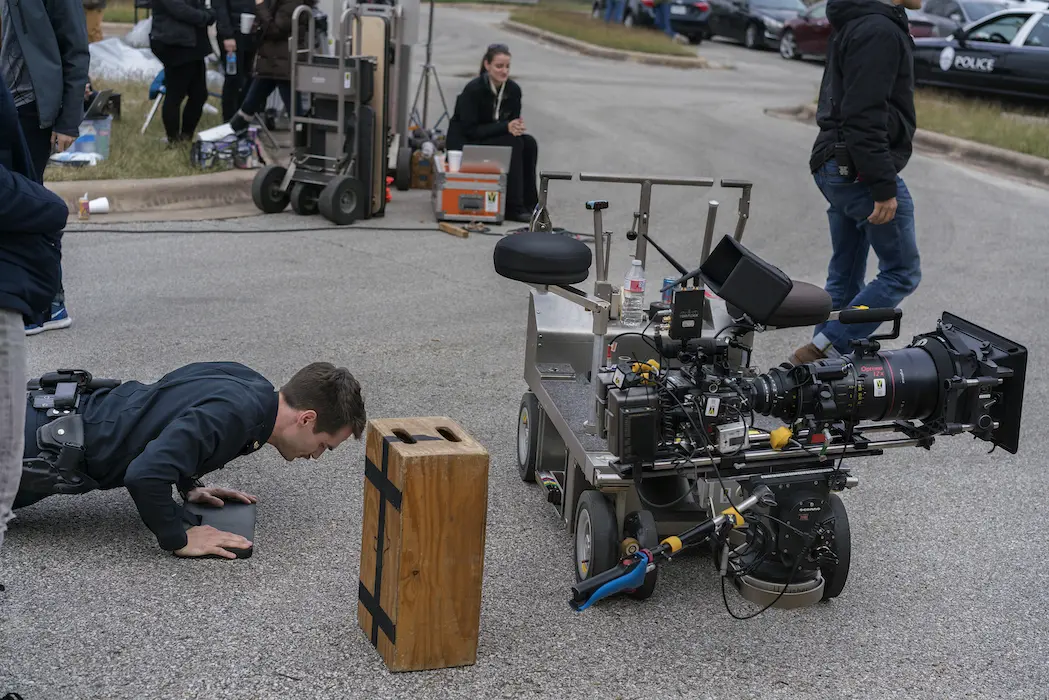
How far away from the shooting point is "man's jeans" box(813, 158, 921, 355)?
5.64 metres

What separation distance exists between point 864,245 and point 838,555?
2467mm

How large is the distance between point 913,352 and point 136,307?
4465 millimetres

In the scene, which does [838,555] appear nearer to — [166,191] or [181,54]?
[166,191]

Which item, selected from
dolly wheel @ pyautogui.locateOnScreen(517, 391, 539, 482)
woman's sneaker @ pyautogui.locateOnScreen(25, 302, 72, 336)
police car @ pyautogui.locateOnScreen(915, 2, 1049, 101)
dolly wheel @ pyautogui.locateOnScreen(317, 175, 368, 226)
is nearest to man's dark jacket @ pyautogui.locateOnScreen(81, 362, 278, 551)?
dolly wheel @ pyautogui.locateOnScreen(517, 391, 539, 482)

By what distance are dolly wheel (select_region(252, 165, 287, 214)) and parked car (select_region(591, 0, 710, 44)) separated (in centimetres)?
1908

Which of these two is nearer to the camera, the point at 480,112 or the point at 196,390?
the point at 196,390

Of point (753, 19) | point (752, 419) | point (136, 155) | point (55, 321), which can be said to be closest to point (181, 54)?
point (136, 155)

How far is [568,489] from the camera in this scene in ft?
13.9

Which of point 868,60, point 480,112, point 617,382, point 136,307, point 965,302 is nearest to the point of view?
point 617,382

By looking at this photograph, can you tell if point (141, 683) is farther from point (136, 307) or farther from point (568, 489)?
point (136, 307)

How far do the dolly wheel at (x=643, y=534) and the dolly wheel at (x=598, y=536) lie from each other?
52 millimetres

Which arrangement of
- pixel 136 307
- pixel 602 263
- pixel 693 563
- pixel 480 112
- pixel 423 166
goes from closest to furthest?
1. pixel 693 563
2. pixel 602 263
3. pixel 136 307
4. pixel 480 112
5. pixel 423 166

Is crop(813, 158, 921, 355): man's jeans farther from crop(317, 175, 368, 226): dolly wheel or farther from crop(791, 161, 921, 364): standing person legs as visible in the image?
crop(317, 175, 368, 226): dolly wheel

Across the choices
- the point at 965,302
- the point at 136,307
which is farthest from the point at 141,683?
the point at 965,302
